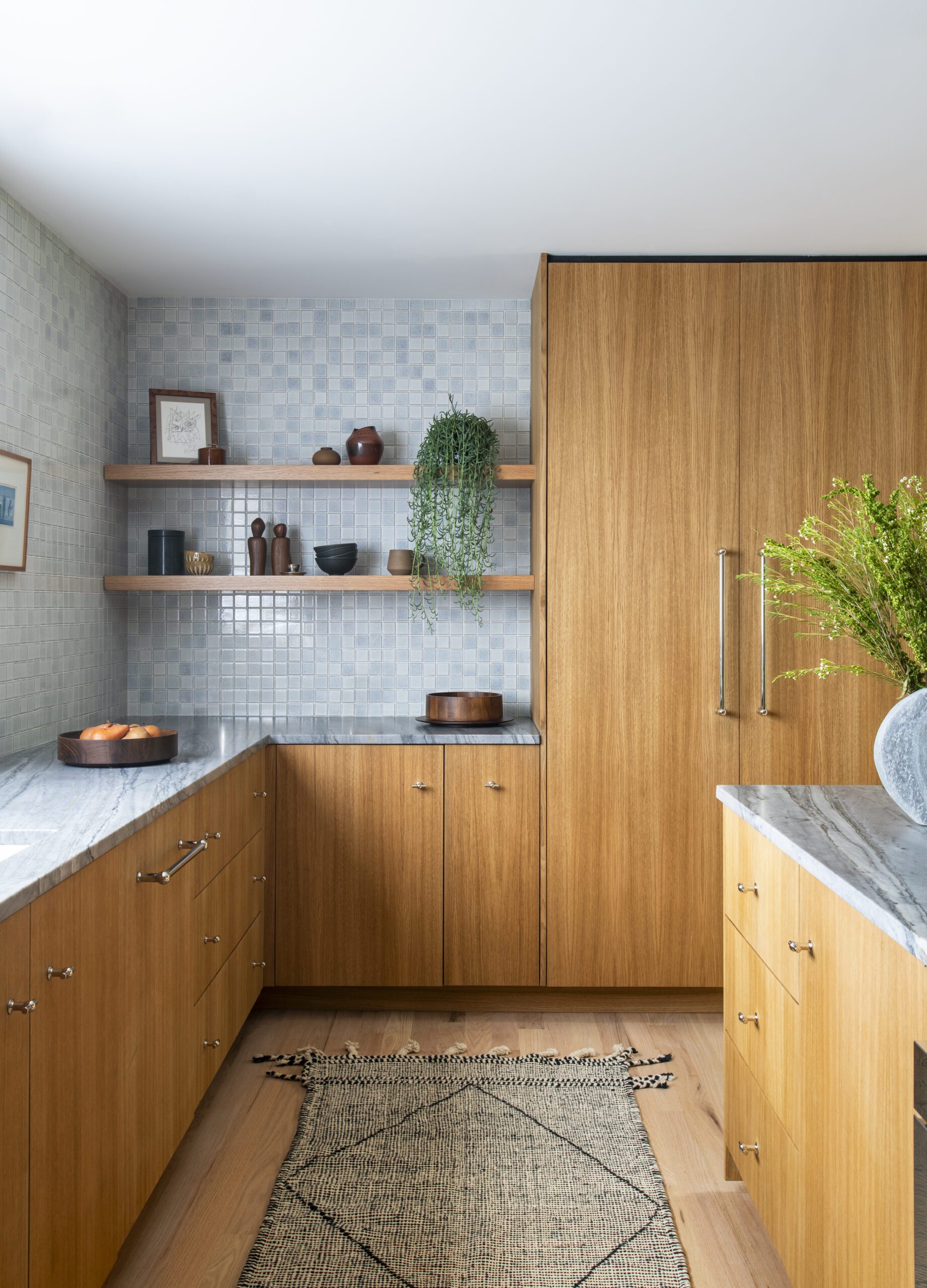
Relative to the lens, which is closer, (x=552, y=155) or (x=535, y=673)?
(x=552, y=155)

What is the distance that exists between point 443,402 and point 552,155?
1.22 meters

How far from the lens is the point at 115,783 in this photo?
7.00ft

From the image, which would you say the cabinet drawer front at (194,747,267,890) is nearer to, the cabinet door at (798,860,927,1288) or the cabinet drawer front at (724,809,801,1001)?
the cabinet drawer front at (724,809,801,1001)

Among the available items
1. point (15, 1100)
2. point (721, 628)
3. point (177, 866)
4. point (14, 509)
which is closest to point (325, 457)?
point (14, 509)

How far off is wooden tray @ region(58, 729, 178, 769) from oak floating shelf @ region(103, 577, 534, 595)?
964 millimetres

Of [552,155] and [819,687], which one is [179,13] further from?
[819,687]

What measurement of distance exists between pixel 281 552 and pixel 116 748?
1.25 m

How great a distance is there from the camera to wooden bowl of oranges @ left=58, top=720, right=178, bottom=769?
2.32m

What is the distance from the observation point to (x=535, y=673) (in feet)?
10.9

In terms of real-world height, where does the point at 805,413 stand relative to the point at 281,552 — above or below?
above

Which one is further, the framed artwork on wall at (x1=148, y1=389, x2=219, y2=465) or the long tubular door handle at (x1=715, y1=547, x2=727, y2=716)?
the framed artwork on wall at (x1=148, y1=389, x2=219, y2=465)

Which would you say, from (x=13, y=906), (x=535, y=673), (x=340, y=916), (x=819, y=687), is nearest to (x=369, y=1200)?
(x=340, y=916)

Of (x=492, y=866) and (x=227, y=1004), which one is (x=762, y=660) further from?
(x=227, y=1004)

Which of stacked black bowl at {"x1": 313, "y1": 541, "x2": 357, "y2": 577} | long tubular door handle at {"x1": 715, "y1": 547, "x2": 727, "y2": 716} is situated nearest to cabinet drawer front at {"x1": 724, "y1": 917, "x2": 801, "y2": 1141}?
long tubular door handle at {"x1": 715, "y1": 547, "x2": 727, "y2": 716}
